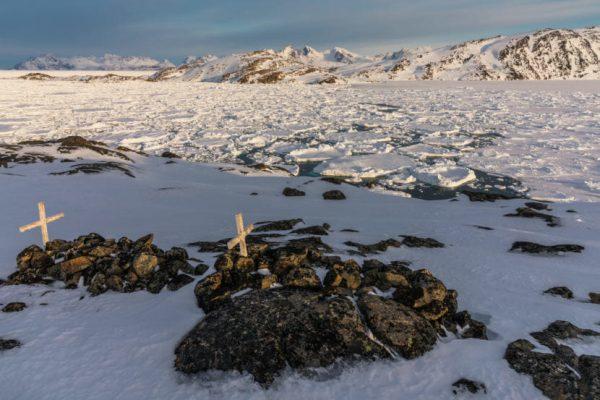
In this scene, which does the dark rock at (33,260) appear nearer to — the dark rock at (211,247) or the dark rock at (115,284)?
the dark rock at (115,284)

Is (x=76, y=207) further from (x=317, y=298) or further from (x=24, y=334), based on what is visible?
(x=317, y=298)

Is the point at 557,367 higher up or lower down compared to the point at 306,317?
lower down

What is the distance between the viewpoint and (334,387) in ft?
15.2

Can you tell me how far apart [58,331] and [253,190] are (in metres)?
10.9

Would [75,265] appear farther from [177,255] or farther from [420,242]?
[420,242]

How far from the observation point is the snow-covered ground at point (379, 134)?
759 inches

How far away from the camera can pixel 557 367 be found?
4793 millimetres

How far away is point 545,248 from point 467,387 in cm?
700

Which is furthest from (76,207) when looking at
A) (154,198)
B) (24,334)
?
(24,334)

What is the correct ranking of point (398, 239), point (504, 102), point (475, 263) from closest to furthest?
point (475, 263) → point (398, 239) → point (504, 102)

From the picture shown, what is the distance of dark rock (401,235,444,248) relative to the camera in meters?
10.1

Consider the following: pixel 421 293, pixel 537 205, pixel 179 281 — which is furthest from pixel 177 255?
pixel 537 205

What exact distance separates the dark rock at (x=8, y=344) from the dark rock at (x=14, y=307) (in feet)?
2.88

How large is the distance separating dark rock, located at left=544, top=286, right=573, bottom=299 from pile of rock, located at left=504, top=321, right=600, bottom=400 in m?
1.83
